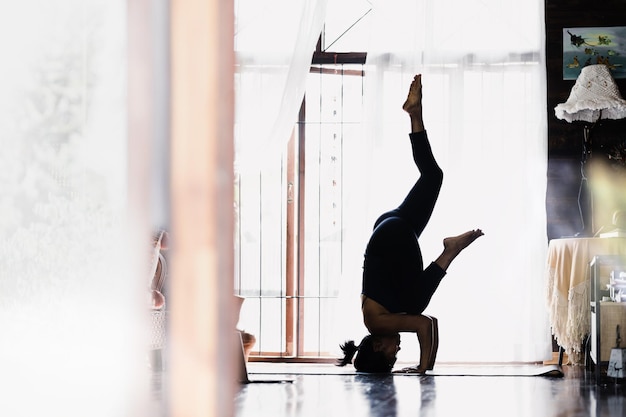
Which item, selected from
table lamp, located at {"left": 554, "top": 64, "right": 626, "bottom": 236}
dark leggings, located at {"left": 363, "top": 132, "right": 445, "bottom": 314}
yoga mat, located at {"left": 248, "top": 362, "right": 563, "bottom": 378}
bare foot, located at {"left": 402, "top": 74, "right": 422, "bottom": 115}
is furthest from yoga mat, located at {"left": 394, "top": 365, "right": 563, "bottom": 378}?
bare foot, located at {"left": 402, "top": 74, "right": 422, "bottom": 115}

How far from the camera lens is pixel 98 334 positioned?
1295 mm

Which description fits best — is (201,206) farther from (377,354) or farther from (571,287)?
(571,287)

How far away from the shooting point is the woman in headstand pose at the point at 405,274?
→ 4582mm

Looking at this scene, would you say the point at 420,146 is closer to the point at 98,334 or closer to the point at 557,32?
the point at 557,32

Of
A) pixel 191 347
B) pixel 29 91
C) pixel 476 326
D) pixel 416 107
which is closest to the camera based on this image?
pixel 191 347

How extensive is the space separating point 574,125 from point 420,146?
131cm

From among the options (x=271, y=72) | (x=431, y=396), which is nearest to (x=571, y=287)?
(x=431, y=396)

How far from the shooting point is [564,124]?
5535 mm

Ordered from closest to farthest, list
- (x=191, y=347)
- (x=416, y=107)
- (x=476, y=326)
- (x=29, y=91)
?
(x=191, y=347) → (x=29, y=91) → (x=416, y=107) → (x=476, y=326)

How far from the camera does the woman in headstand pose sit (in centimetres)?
458

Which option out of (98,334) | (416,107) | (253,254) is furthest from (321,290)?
(98,334)

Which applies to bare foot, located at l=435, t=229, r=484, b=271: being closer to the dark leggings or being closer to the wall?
the dark leggings

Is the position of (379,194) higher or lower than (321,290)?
higher

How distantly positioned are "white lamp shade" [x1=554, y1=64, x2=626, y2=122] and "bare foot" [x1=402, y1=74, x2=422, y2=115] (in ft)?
3.32
